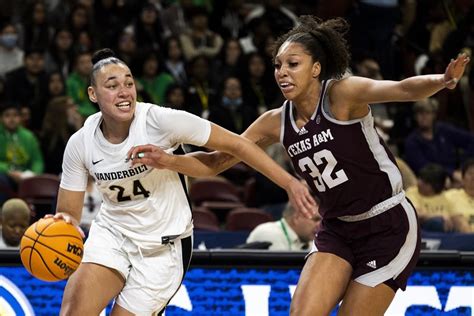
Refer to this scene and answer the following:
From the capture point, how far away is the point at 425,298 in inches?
269

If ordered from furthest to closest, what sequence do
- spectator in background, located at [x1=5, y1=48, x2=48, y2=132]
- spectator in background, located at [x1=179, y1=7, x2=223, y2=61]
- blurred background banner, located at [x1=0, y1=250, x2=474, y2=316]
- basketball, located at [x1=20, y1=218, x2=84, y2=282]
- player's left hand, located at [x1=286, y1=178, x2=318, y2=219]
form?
spectator in background, located at [x1=179, y1=7, x2=223, y2=61] → spectator in background, located at [x1=5, y1=48, x2=48, y2=132] → blurred background banner, located at [x1=0, y1=250, x2=474, y2=316] → basketball, located at [x1=20, y1=218, x2=84, y2=282] → player's left hand, located at [x1=286, y1=178, x2=318, y2=219]

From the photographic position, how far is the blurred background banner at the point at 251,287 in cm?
682

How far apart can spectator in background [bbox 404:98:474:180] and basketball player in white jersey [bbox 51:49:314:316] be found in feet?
16.0

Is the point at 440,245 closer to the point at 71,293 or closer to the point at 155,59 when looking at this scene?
the point at 71,293

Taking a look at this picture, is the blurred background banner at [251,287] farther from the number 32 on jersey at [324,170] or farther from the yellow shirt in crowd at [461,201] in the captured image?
the yellow shirt in crowd at [461,201]

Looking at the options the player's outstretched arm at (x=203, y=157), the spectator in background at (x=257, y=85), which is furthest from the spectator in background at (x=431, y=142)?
the player's outstretched arm at (x=203, y=157)

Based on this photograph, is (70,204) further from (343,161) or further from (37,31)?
(37,31)

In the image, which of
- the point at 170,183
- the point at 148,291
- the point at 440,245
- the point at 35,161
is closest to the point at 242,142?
the point at 170,183

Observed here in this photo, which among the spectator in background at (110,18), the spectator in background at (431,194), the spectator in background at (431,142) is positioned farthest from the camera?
the spectator in background at (110,18)

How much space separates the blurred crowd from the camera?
10.3m

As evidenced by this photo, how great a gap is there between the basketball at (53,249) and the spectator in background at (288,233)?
231 cm

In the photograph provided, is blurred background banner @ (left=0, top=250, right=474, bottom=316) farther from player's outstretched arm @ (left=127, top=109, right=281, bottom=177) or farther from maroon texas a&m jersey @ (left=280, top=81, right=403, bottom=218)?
maroon texas a&m jersey @ (left=280, top=81, right=403, bottom=218)

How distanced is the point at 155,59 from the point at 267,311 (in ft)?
17.3

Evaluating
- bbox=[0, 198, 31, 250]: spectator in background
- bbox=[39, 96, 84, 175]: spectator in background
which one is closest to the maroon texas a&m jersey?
bbox=[0, 198, 31, 250]: spectator in background
